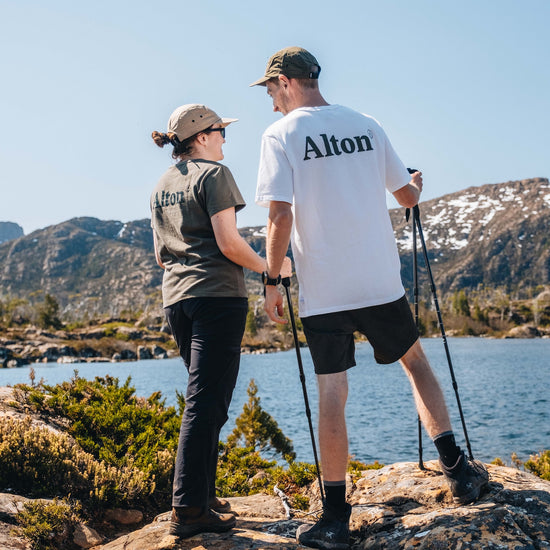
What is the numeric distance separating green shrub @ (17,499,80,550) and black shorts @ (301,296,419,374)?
2.14 meters

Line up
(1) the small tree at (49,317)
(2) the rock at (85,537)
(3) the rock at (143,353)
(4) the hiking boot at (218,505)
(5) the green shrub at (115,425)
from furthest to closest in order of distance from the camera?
(1) the small tree at (49,317) < (3) the rock at (143,353) < (5) the green shrub at (115,425) < (2) the rock at (85,537) < (4) the hiking boot at (218,505)

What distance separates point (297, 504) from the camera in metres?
4.78

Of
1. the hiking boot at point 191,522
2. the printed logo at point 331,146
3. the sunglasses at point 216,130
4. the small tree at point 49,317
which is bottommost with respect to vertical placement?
the hiking boot at point 191,522

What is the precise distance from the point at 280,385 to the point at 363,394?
27.1ft

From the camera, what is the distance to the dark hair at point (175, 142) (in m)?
3.83

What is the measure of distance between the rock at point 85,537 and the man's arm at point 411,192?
10.8 ft

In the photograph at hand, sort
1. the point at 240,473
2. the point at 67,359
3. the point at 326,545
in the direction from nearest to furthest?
1. the point at 326,545
2. the point at 240,473
3. the point at 67,359

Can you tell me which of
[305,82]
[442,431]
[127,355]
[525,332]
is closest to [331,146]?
[305,82]

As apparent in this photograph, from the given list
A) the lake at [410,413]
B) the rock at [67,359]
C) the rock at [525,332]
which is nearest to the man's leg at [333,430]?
the lake at [410,413]

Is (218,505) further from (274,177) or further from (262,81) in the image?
(262,81)

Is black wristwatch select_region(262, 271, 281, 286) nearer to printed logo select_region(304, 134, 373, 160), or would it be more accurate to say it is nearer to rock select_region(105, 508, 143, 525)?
printed logo select_region(304, 134, 373, 160)

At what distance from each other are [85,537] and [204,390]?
5.43 ft

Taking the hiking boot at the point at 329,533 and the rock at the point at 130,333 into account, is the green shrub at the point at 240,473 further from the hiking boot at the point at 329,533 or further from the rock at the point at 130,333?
the rock at the point at 130,333

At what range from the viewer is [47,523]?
3854 millimetres
